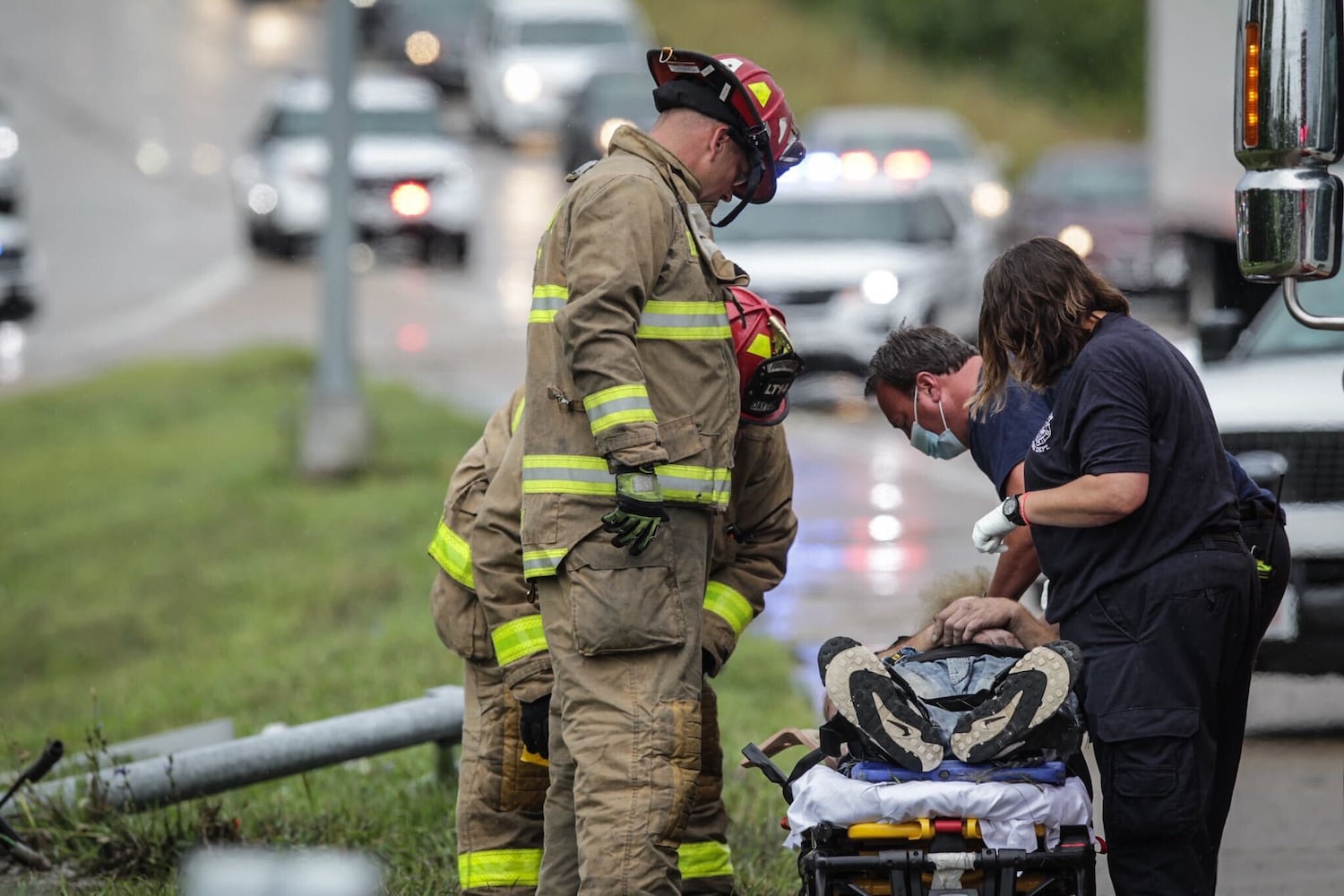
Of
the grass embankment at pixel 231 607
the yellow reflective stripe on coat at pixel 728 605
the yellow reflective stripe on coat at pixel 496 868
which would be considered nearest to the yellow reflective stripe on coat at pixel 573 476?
the yellow reflective stripe on coat at pixel 728 605

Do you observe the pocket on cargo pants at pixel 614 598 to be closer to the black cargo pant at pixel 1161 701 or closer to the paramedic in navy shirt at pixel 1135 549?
the paramedic in navy shirt at pixel 1135 549

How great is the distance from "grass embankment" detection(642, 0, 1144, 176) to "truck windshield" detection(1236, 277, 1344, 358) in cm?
2716

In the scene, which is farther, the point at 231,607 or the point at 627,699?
the point at 231,607

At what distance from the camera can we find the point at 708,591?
15.0 feet

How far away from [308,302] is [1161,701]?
1720 centimetres

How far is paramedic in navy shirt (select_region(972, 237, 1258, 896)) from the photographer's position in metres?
3.80

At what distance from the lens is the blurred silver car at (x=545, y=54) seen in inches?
1057

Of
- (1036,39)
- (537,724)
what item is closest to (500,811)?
(537,724)

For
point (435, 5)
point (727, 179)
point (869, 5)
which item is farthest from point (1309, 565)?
point (869, 5)

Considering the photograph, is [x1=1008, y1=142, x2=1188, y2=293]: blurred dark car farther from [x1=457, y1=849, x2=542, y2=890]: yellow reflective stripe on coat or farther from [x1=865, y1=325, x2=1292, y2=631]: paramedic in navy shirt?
[x1=457, y1=849, x2=542, y2=890]: yellow reflective stripe on coat

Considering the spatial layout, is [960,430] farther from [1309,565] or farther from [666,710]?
[1309,565]

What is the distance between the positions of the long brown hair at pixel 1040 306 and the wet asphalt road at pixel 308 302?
5.98 feet

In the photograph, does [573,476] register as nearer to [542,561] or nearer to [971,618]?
[542,561]

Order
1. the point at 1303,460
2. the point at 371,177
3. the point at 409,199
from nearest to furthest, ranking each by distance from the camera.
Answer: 1. the point at 1303,460
2. the point at 371,177
3. the point at 409,199
